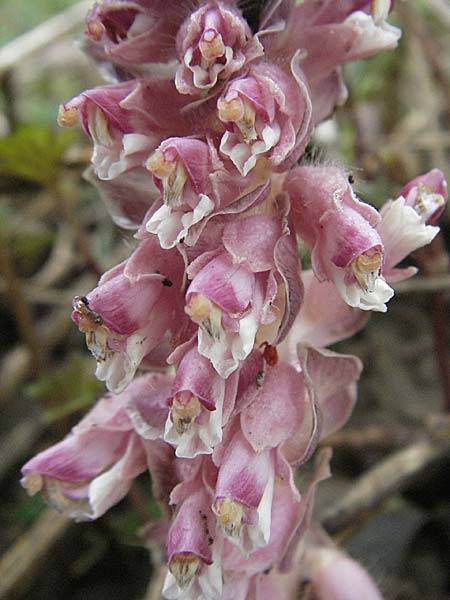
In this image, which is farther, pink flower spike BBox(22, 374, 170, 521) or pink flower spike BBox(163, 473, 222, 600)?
pink flower spike BBox(22, 374, 170, 521)

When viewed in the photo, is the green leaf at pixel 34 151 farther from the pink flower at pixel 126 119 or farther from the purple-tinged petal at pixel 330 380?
the purple-tinged petal at pixel 330 380

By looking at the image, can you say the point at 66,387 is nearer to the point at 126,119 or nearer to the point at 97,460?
the point at 97,460

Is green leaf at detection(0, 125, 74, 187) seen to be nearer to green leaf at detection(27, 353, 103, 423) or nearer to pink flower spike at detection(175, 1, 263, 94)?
green leaf at detection(27, 353, 103, 423)

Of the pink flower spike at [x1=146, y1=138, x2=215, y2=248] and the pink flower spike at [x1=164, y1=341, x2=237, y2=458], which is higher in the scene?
the pink flower spike at [x1=146, y1=138, x2=215, y2=248]

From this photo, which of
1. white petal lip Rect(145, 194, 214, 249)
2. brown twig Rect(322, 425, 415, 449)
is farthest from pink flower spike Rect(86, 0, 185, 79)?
brown twig Rect(322, 425, 415, 449)

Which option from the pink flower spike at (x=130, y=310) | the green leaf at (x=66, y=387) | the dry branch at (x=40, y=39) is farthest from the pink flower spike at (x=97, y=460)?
the dry branch at (x=40, y=39)

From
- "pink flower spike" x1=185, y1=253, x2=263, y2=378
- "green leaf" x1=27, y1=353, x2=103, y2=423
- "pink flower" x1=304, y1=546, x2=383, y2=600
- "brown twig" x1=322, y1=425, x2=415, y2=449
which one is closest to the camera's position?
"pink flower spike" x1=185, y1=253, x2=263, y2=378

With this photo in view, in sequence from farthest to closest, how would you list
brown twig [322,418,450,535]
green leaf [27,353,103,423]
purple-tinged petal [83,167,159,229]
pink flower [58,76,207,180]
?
green leaf [27,353,103,423]
brown twig [322,418,450,535]
purple-tinged petal [83,167,159,229]
pink flower [58,76,207,180]

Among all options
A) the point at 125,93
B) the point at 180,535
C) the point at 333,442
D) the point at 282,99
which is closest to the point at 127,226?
the point at 125,93

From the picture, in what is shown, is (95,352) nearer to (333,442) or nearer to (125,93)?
(125,93)
